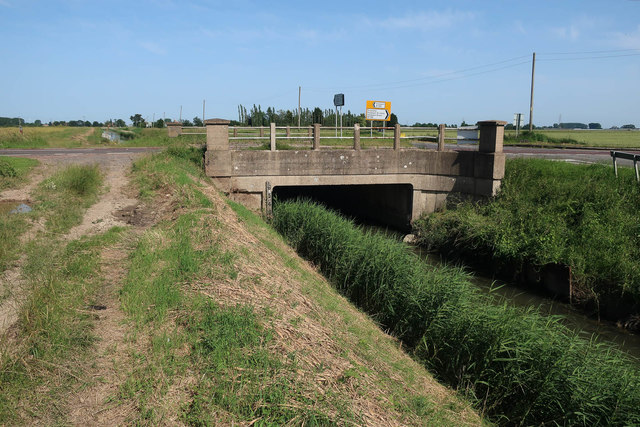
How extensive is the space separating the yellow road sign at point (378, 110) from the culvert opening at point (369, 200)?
8782mm

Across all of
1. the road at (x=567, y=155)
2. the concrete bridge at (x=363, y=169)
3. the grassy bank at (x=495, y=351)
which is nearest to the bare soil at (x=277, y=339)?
the grassy bank at (x=495, y=351)

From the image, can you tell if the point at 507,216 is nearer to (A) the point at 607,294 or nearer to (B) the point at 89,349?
(A) the point at 607,294

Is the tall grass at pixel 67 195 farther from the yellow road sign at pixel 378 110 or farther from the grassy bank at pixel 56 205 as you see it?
the yellow road sign at pixel 378 110

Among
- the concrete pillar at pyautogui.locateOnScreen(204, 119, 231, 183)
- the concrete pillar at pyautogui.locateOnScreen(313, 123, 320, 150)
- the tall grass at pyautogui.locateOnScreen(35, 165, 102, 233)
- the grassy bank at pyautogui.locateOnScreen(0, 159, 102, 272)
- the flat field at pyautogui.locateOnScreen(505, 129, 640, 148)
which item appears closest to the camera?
the grassy bank at pyautogui.locateOnScreen(0, 159, 102, 272)

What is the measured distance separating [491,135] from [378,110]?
56.2ft

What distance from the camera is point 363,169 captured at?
19266 mm

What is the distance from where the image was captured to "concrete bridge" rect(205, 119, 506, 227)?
58.3 feet

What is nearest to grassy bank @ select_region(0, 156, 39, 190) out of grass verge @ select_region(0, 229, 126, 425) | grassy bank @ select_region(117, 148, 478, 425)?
grassy bank @ select_region(117, 148, 478, 425)

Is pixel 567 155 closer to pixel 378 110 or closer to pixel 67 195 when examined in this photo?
pixel 378 110

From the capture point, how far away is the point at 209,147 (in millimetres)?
17656

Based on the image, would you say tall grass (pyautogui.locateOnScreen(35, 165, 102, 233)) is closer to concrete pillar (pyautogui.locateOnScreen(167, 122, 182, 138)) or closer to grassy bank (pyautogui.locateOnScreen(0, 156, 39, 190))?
grassy bank (pyautogui.locateOnScreen(0, 156, 39, 190))

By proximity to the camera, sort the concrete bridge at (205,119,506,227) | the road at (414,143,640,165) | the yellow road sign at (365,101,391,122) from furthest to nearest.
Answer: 1. the yellow road sign at (365,101,391,122)
2. the road at (414,143,640,165)
3. the concrete bridge at (205,119,506,227)

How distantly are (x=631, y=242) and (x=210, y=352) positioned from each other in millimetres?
12223

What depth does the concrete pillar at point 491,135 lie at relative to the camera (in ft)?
57.8
